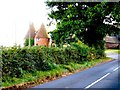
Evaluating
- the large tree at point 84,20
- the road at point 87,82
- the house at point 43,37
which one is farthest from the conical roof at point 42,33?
the road at point 87,82

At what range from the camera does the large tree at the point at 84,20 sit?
41.0 meters

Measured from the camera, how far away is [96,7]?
40.8 m

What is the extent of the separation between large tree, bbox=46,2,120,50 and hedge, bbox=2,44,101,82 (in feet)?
30.0

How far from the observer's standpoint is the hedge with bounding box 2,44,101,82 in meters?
17.9

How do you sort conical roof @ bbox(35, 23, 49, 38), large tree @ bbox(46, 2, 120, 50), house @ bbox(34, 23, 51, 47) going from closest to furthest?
large tree @ bbox(46, 2, 120, 50)
house @ bbox(34, 23, 51, 47)
conical roof @ bbox(35, 23, 49, 38)

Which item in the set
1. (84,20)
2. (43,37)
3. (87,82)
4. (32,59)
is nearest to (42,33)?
(43,37)

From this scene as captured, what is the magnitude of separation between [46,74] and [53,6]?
2713 cm

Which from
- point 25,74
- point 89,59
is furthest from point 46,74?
point 89,59

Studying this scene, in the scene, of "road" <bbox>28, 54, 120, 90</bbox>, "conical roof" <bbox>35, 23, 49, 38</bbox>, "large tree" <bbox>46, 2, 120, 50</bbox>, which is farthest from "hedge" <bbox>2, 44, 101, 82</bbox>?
"conical roof" <bbox>35, 23, 49, 38</bbox>

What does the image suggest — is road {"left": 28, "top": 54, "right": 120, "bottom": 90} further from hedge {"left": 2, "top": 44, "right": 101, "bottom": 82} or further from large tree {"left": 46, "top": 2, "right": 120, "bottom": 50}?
large tree {"left": 46, "top": 2, "right": 120, "bottom": 50}

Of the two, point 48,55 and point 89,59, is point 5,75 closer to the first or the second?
point 48,55

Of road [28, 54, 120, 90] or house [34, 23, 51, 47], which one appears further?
house [34, 23, 51, 47]

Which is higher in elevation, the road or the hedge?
the hedge

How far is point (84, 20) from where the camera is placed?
42.9 metres
